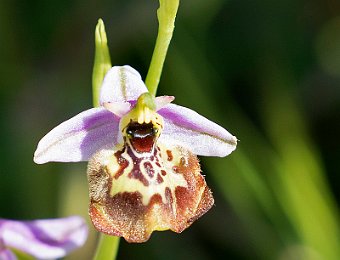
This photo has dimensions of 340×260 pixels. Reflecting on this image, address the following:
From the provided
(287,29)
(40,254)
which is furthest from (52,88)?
(40,254)

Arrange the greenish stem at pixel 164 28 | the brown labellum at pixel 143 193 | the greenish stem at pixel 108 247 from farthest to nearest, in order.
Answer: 1. the greenish stem at pixel 108 247
2. the greenish stem at pixel 164 28
3. the brown labellum at pixel 143 193

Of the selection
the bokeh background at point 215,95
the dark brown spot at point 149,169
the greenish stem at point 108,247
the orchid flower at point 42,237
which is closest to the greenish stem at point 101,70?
the greenish stem at point 108,247

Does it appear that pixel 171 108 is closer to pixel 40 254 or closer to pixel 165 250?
pixel 40 254

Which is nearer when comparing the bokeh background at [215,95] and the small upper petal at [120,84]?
the small upper petal at [120,84]

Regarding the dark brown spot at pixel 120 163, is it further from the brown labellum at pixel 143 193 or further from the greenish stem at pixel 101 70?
the greenish stem at pixel 101 70

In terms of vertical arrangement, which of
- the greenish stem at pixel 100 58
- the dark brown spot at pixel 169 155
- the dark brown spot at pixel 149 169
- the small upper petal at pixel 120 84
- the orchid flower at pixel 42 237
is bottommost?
the orchid flower at pixel 42 237

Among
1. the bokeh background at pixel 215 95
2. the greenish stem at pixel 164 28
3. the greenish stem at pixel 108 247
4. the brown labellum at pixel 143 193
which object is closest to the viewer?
the brown labellum at pixel 143 193

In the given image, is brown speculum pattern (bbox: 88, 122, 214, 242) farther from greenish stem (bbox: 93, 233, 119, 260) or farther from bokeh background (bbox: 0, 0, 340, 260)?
bokeh background (bbox: 0, 0, 340, 260)

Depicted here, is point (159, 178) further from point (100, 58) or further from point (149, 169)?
point (100, 58)

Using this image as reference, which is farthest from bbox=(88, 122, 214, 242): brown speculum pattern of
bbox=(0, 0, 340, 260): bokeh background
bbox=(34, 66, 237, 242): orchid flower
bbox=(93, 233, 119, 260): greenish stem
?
bbox=(0, 0, 340, 260): bokeh background
